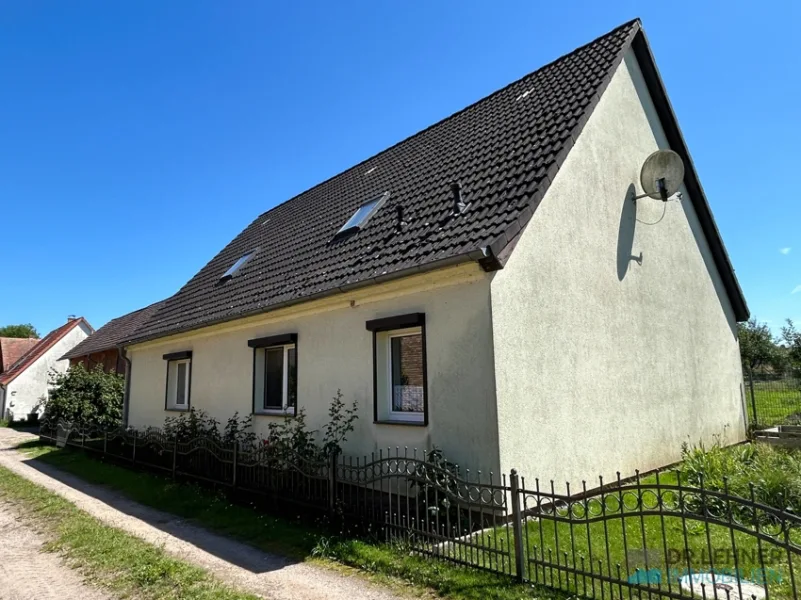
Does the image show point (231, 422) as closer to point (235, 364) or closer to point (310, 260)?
point (235, 364)

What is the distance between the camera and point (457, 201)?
8.11 metres

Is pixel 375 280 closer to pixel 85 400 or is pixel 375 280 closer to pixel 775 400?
pixel 775 400

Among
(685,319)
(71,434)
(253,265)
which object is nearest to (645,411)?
(685,319)

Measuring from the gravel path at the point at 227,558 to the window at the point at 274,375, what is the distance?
2871mm

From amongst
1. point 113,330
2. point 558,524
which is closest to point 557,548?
point 558,524

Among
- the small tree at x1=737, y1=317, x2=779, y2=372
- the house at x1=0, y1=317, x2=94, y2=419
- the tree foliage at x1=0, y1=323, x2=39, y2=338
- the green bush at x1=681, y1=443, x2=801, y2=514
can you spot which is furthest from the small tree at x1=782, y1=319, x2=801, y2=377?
the tree foliage at x1=0, y1=323, x2=39, y2=338

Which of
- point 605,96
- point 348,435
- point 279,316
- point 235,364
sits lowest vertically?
point 348,435

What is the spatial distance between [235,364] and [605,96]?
9226 mm

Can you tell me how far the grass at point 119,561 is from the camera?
5.00m

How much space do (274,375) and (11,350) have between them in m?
41.5

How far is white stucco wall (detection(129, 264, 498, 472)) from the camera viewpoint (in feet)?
21.6

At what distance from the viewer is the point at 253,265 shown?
43.1 ft

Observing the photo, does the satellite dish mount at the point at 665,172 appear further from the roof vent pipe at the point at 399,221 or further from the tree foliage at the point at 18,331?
the tree foliage at the point at 18,331

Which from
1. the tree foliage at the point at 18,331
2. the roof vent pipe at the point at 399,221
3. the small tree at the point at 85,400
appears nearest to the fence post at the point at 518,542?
the roof vent pipe at the point at 399,221
